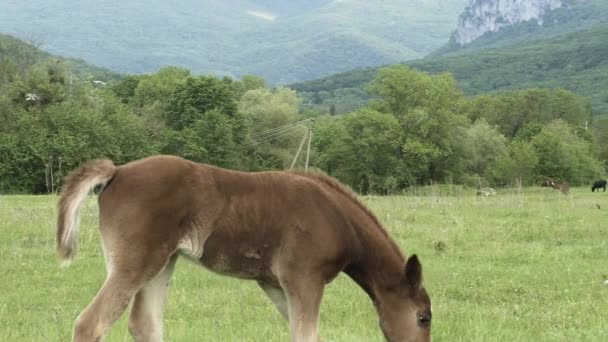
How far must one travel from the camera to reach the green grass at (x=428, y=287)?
7.29m

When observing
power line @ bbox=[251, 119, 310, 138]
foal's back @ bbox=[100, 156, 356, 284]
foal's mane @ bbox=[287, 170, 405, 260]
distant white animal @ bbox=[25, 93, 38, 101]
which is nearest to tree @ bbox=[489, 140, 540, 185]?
power line @ bbox=[251, 119, 310, 138]

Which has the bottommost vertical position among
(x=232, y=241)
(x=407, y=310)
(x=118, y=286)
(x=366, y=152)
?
(x=366, y=152)

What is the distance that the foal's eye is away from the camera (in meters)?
6.10

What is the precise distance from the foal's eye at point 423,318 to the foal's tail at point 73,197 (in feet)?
9.09

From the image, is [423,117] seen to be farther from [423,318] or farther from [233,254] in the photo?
[233,254]

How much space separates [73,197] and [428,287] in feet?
18.9

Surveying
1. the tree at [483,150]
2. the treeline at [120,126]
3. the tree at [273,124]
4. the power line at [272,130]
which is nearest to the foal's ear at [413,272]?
the treeline at [120,126]

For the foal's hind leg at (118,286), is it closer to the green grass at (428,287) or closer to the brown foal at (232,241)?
the brown foal at (232,241)

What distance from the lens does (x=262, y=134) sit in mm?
74812

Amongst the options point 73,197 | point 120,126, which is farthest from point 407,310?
point 120,126

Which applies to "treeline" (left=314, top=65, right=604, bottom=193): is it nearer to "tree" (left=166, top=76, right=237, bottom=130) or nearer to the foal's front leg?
"tree" (left=166, top=76, right=237, bottom=130)

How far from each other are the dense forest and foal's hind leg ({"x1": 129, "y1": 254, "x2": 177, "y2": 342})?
4958 centimetres

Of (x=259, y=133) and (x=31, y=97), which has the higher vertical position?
(x=31, y=97)

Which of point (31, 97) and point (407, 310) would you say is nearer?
point (407, 310)
